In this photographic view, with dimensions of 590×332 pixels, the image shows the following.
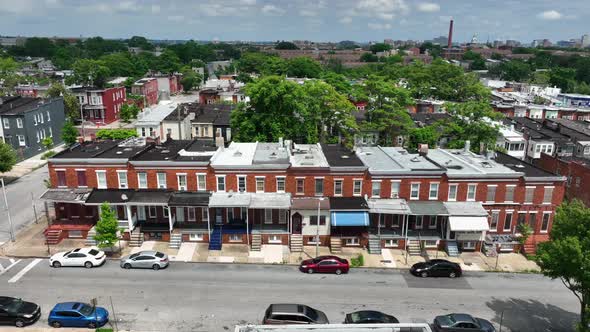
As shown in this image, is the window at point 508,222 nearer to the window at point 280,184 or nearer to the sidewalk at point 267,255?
the sidewalk at point 267,255

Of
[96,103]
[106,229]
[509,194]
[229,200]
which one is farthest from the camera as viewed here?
Answer: [96,103]

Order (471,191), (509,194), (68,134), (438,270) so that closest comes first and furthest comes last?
(438,270), (509,194), (471,191), (68,134)

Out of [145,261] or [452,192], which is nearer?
[145,261]

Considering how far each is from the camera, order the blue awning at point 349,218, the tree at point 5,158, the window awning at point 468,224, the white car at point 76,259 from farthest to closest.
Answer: the tree at point 5,158, the blue awning at point 349,218, the window awning at point 468,224, the white car at point 76,259

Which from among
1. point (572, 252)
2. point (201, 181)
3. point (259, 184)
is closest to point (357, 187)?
point (259, 184)

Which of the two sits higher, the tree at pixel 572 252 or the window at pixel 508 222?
the tree at pixel 572 252

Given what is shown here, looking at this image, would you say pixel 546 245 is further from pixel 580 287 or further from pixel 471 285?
pixel 471 285

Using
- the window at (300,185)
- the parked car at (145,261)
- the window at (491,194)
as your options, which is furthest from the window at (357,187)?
the parked car at (145,261)

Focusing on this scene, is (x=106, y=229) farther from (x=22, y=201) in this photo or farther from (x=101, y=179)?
(x=22, y=201)
